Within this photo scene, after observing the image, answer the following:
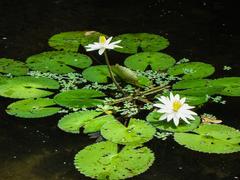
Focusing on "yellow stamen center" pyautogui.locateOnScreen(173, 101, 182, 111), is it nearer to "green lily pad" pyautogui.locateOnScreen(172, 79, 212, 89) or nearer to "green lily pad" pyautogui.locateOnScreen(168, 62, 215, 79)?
"green lily pad" pyautogui.locateOnScreen(172, 79, 212, 89)

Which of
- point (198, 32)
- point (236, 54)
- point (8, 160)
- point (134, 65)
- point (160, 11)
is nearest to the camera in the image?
point (8, 160)

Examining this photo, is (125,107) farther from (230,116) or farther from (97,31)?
(97,31)

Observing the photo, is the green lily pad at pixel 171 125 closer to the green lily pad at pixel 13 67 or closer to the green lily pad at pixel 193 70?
the green lily pad at pixel 193 70

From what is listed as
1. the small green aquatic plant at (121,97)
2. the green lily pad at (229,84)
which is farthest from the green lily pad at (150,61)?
the green lily pad at (229,84)

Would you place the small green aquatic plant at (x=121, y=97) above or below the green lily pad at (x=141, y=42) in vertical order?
below

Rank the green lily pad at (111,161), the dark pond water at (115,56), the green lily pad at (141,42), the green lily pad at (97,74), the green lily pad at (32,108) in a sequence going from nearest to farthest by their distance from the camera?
the green lily pad at (111,161), the dark pond water at (115,56), the green lily pad at (32,108), the green lily pad at (97,74), the green lily pad at (141,42)

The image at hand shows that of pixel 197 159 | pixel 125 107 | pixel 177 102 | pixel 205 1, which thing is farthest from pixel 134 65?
pixel 205 1

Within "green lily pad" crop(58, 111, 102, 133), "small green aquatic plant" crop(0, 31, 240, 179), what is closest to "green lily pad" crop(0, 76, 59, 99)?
"small green aquatic plant" crop(0, 31, 240, 179)
